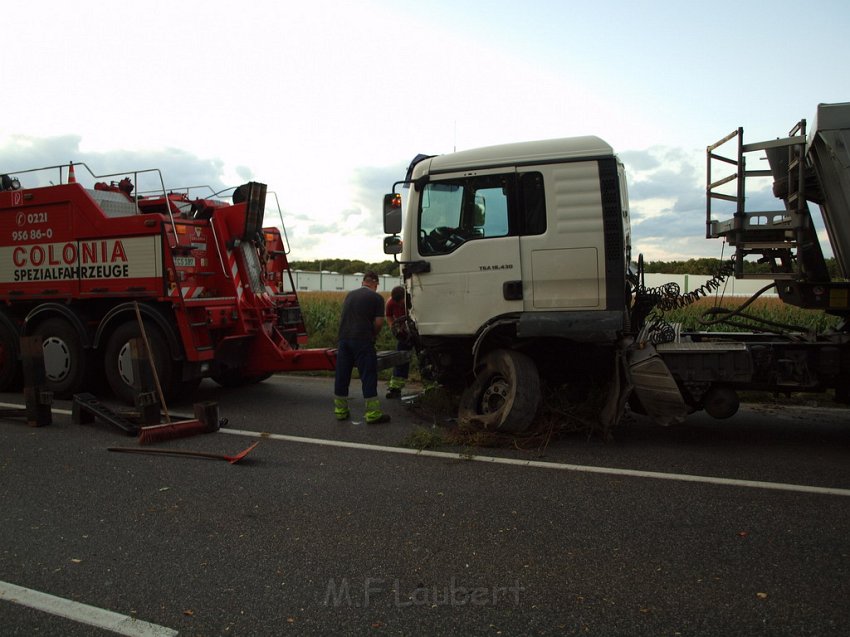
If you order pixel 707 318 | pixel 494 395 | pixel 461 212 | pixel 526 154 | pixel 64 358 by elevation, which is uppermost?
pixel 526 154

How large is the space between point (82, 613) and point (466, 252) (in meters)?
4.32

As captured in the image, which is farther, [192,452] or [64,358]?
[64,358]

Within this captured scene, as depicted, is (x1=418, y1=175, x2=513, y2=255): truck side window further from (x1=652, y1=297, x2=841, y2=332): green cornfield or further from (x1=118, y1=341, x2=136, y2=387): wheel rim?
(x1=118, y1=341, x2=136, y2=387): wheel rim

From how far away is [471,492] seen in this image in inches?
195

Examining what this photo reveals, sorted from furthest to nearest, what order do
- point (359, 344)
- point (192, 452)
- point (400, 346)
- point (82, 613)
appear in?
point (400, 346) → point (359, 344) → point (192, 452) → point (82, 613)

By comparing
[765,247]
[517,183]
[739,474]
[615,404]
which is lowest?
[739,474]

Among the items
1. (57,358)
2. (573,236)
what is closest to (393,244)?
(573,236)

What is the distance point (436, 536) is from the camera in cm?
412

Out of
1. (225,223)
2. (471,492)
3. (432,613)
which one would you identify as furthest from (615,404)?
(225,223)

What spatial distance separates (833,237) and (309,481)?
5.09m

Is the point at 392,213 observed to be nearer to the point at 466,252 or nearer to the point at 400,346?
the point at 466,252

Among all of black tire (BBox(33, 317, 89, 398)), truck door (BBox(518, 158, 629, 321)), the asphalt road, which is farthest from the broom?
truck door (BBox(518, 158, 629, 321))

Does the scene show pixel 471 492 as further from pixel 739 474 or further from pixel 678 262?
pixel 678 262

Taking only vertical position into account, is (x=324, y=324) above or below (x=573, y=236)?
below
